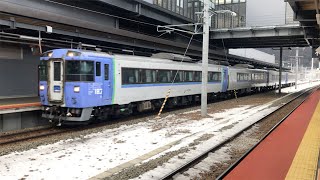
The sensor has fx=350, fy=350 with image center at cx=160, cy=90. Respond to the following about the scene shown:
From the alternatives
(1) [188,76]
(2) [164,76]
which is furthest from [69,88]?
(1) [188,76]

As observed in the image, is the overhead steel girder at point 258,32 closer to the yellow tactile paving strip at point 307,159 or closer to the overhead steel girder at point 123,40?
the overhead steel girder at point 123,40

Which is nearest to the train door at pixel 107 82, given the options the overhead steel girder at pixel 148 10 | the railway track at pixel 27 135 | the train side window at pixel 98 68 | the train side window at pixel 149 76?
the train side window at pixel 98 68

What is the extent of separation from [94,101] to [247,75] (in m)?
26.2

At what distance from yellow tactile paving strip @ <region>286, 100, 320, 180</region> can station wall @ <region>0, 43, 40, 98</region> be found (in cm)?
1404

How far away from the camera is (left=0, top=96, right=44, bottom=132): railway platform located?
13180 mm

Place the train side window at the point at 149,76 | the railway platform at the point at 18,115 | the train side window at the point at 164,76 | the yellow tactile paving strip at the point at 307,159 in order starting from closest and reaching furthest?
the yellow tactile paving strip at the point at 307,159
the railway platform at the point at 18,115
the train side window at the point at 149,76
the train side window at the point at 164,76

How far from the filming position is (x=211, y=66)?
88.1ft

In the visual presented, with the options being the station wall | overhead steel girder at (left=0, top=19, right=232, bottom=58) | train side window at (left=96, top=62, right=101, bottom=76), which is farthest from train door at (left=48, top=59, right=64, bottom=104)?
the station wall

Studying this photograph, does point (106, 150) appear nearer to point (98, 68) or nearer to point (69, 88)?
point (69, 88)

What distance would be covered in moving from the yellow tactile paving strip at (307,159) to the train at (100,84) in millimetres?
7690

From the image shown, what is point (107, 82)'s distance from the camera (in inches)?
571

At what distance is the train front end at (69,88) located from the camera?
43.8 feet

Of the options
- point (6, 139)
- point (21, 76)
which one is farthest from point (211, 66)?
point (6, 139)

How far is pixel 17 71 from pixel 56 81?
5.67m
